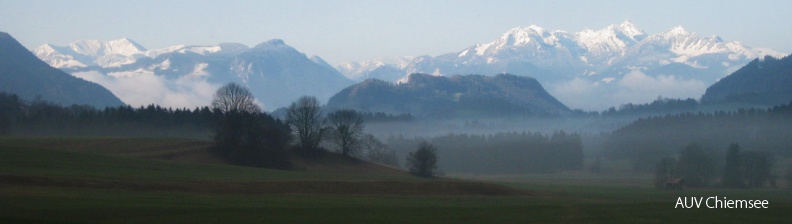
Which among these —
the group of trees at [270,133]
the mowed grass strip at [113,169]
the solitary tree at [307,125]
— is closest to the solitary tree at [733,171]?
the group of trees at [270,133]

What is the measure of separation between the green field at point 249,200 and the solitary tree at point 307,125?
95.2 feet

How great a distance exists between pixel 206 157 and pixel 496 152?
293 feet

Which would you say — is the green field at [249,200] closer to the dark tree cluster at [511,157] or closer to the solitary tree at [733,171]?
the solitary tree at [733,171]

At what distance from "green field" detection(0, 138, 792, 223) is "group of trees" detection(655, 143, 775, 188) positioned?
1671 inches

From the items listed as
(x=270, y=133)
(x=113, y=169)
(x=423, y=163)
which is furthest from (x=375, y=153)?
(x=113, y=169)

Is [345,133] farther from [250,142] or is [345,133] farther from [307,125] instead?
[250,142]

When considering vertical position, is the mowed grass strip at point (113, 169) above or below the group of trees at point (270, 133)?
below

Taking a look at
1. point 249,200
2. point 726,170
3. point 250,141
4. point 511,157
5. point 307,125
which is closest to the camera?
point 249,200

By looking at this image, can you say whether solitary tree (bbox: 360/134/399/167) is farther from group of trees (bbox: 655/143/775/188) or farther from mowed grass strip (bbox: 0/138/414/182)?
mowed grass strip (bbox: 0/138/414/182)

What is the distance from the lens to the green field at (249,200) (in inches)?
1890

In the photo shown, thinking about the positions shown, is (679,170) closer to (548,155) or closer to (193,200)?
(548,155)

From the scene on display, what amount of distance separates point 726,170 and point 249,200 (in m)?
77.8

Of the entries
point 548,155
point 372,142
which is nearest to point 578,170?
point 548,155

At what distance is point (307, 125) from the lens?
402 feet
